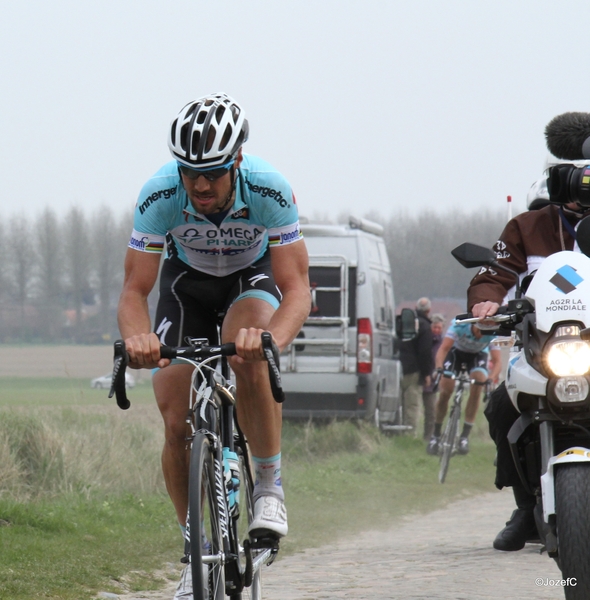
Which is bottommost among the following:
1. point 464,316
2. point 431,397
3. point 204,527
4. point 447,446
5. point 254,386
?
point 431,397

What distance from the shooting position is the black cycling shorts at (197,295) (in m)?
5.15

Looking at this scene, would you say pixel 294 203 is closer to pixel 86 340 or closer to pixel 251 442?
pixel 251 442

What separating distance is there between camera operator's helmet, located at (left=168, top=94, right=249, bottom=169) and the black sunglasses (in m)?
0.03

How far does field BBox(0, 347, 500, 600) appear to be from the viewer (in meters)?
6.61

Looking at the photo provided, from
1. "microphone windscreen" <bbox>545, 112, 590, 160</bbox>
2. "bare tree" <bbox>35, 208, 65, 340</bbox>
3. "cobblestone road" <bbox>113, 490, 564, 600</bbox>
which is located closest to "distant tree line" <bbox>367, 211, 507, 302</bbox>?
"bare tree" <bbox>35, 208, 65, 340</bbox>

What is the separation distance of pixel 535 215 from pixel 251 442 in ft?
5.77

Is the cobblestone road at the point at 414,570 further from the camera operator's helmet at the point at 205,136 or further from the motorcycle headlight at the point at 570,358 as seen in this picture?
the camera operator's helmet at the point at 205,136

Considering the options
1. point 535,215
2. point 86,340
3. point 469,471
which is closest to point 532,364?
point 535,215

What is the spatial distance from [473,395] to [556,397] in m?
9.59

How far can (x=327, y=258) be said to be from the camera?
1548 cm

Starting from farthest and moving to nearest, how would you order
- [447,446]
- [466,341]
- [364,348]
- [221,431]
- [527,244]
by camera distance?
[364,348]
[466,341]
[447,446]
[527,244]
[221,431]

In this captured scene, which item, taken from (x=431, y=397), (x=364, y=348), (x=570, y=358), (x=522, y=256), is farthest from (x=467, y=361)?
(x=570, y=358)

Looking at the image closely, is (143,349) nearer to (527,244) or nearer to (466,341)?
(527,244)

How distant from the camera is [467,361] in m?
13.9
